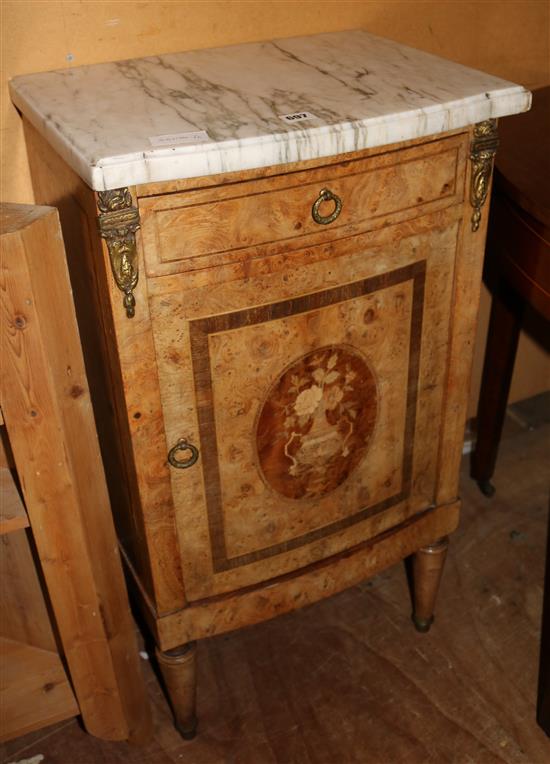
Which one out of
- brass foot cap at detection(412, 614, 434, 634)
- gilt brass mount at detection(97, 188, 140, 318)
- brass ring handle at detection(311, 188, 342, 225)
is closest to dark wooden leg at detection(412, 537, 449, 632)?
brass foot cap at detection(412, 614, 434, 634)

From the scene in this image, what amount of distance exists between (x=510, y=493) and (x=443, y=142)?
3.28 ft

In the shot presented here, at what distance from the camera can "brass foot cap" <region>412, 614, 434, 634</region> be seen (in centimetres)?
158

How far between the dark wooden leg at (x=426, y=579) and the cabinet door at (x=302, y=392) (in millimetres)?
143

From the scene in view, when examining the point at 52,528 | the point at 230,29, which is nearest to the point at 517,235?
the point at 230,29

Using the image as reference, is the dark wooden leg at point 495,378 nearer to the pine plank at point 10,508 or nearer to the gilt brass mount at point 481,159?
the gilt brass mount at point 481,159

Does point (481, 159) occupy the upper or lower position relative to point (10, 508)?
upper

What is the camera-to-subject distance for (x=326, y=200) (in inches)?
41.6

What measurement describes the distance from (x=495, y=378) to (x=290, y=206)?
0.84m

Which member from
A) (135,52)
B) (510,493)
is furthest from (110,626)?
(510,493)

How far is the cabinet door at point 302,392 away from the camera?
42.3 inches

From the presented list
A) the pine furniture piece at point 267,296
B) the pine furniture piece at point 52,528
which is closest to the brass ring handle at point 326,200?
the pine furniture piece at point 267,296

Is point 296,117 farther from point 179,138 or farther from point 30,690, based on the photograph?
point 30,690

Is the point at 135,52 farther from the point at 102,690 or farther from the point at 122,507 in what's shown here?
the point at 102,690

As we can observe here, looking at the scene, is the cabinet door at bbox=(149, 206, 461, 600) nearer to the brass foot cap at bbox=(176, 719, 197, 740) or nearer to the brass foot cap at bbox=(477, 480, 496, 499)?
the brass foot cap at bbox=(176, 719, 197, 740)
